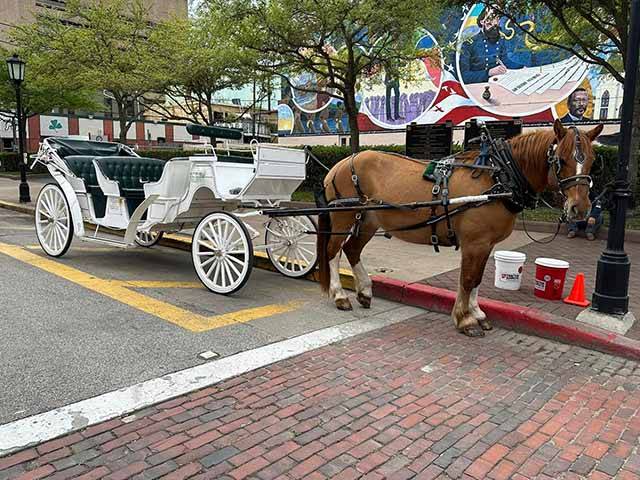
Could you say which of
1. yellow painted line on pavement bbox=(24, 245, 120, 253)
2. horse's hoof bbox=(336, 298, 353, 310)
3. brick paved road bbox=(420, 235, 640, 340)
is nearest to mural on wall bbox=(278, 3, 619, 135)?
brick paved road bbox=(420, 235, 640, 340)

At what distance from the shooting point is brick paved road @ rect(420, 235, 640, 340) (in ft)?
17.7

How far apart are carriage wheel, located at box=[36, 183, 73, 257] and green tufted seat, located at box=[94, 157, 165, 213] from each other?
84 centimetres

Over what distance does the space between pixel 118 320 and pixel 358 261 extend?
2.67 meters

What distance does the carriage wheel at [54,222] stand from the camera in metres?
7.47

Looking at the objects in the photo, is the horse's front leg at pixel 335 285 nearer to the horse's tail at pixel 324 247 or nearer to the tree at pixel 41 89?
the horse's tail at pixel 324 247

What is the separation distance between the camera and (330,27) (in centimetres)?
1221

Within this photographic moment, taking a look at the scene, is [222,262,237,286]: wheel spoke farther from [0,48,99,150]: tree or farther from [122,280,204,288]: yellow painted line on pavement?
[0,48,99,150]: tree

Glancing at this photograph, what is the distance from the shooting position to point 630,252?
8.73 metres

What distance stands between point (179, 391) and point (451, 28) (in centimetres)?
3595

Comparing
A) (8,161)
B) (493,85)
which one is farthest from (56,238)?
(493,85)

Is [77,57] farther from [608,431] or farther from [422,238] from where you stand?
[608,431]

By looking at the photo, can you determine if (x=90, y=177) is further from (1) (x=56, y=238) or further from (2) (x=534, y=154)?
(2) (x=534, y=154)

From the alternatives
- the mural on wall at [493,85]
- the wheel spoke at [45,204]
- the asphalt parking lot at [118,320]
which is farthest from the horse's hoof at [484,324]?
the mural on wall at [493,85]

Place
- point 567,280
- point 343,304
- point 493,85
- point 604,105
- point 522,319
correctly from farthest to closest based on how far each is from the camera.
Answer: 1. point 493,85
2. point 604,105
3. point 567,280
4. point 343,304
5. point 522,319
